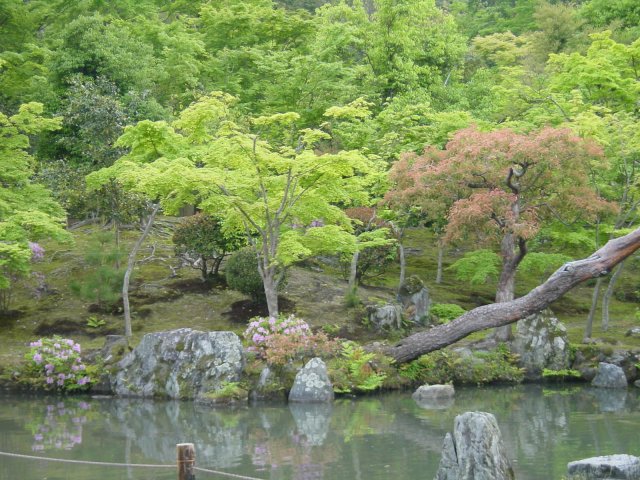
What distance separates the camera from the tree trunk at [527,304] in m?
13.0

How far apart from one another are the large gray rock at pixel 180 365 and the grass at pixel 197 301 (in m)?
2.19

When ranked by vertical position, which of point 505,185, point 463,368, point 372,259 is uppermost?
point 505,185

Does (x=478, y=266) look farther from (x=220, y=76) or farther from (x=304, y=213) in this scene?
(x=220, y=76)

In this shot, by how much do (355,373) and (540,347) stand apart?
4.21 meters

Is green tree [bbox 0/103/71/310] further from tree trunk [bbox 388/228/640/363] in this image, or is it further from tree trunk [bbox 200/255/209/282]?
tree trunk [bbox 388/228/640/363]

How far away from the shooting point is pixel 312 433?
12.6m

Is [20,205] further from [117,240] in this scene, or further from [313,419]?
[313,419]

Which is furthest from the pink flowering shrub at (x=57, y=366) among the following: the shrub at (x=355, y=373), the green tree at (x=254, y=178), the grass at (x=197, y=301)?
the shrub at (x=355, y=373)

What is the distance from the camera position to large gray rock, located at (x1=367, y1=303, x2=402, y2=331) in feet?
64.7

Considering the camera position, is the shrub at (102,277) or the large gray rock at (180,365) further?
the shrub at (102,277)

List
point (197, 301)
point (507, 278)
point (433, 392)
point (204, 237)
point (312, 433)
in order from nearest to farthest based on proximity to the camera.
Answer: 1. point (312, 433)
2. point (433, 392)
3. point (507, 278)
4. point (204, 237)
5. point (197, 301)

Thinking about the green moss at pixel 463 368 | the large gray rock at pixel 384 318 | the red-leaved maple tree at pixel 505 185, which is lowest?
the green moss at pixel 463 368

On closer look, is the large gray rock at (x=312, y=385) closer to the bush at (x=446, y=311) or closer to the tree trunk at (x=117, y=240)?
the bush at (x=446, y=311)

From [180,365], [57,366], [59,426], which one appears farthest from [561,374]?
[57,366]
